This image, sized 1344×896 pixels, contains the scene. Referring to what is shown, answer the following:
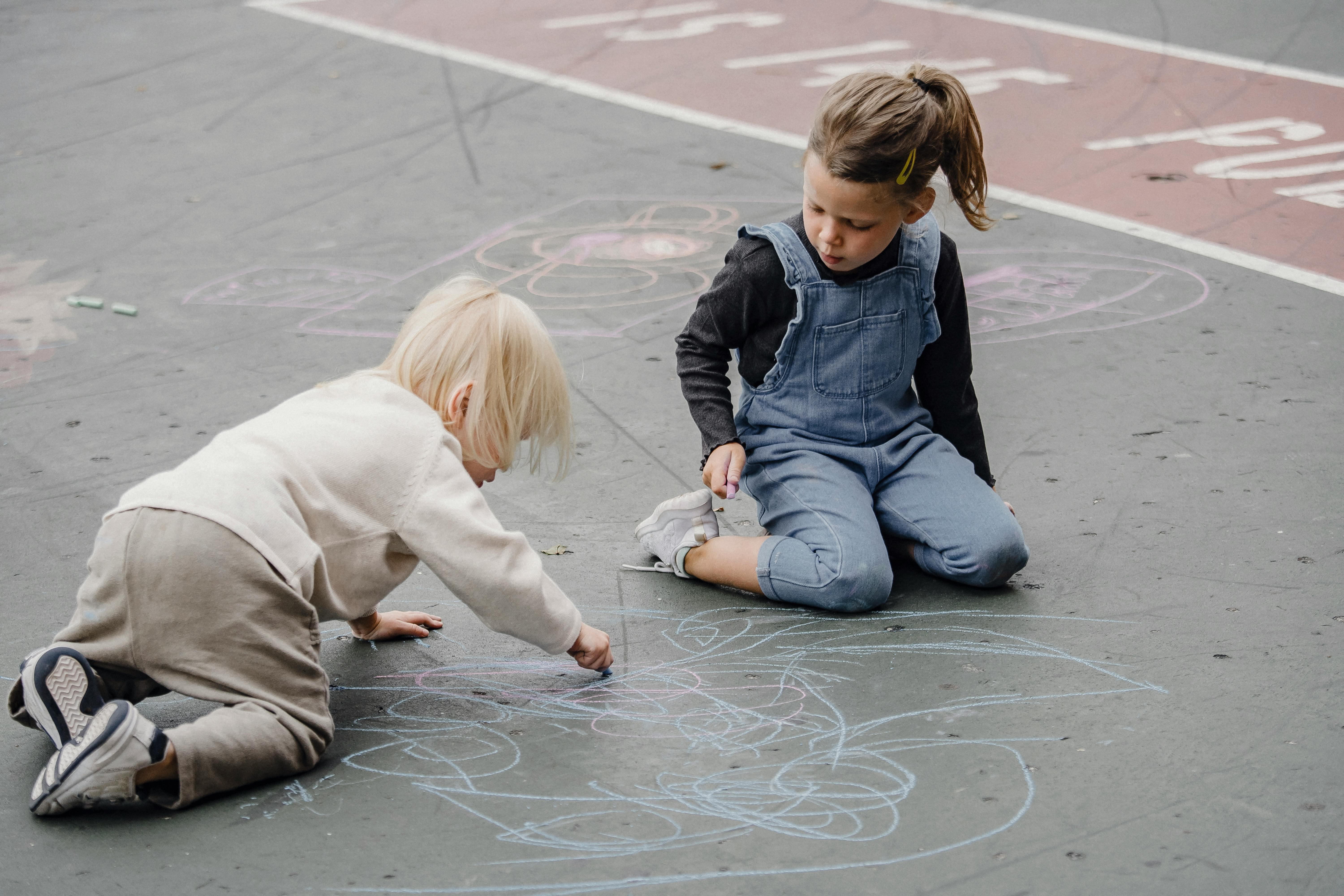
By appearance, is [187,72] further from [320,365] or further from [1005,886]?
[1005,886]

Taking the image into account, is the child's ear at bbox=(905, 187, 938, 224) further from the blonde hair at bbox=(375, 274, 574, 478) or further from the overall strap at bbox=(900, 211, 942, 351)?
the blonde hair at bbox=(375, 274, 574, 478)

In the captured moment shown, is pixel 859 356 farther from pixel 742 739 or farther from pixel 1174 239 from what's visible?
pixel 1174 239

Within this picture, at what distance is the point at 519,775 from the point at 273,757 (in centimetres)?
36

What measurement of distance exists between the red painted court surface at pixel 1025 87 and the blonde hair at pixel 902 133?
0.52 ft

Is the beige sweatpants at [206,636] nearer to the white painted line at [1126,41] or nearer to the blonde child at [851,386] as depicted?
the blonde child at [851,386]

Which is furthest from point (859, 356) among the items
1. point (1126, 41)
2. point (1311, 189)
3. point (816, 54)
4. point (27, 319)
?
point (1126, 41)

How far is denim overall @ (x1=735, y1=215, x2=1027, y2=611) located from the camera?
8.19ft

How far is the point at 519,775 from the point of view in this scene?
199 cm

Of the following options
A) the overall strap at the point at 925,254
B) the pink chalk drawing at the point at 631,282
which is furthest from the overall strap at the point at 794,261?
the pink chalk drawing at the point at 631,282

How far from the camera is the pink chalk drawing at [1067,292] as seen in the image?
12.3ft

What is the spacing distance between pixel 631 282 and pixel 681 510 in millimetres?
1689

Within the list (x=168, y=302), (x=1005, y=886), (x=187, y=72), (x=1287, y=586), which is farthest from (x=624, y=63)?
(x=1005, y=886)

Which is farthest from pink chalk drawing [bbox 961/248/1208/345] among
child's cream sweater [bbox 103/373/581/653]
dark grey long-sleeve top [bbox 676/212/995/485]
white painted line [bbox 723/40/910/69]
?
white painted line [bbox 723/40/910/69]

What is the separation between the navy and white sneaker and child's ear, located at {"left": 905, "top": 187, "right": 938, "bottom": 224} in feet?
5.29
